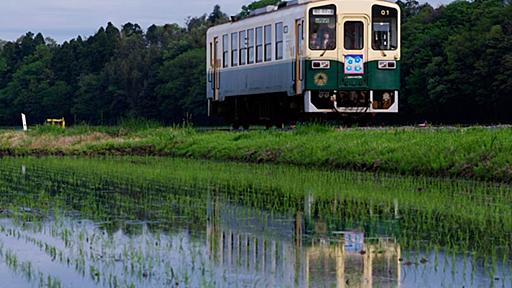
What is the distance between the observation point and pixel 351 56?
30109 millimetres

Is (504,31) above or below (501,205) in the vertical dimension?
above

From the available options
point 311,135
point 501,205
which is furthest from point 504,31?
point 501,205

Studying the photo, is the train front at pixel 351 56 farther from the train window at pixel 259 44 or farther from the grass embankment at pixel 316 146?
the train window at pixel 259 44

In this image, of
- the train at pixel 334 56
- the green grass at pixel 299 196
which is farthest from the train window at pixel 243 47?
the green grass at pixel 299 196

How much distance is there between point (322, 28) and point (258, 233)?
63.2ft

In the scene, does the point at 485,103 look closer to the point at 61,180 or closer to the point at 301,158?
the point at 301,158

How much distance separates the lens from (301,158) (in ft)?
74.9

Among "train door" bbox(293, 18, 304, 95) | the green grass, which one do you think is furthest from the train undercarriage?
the green grass

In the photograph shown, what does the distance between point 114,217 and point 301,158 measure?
10338mm

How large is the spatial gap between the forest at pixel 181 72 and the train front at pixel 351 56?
11.7m

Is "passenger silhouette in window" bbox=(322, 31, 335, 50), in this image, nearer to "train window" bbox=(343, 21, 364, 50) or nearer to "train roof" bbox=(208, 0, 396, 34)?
"train window" bbox=(343, 21, 364, 50)

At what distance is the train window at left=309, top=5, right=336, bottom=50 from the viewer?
1165 inches

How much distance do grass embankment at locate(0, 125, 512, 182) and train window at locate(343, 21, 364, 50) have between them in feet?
11.8

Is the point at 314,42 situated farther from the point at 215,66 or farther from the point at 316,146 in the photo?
Result: the point at 215,66
